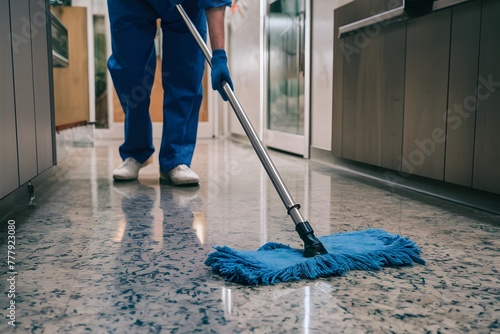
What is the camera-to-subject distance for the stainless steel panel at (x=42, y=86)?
1.54 m

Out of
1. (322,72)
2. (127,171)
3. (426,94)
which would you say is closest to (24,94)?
(127,171)

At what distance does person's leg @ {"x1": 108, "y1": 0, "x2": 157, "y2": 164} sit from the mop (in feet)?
3.04

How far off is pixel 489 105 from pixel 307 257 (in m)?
0.70

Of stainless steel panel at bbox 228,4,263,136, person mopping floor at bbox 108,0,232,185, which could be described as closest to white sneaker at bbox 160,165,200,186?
person mopping floor at bbox 108,0,232,185

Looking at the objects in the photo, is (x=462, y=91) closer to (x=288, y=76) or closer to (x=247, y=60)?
(x=288, y=76)

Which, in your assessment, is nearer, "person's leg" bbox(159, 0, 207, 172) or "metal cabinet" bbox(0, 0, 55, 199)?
"metal cabinet" bbox(0, 0, 55, 199)

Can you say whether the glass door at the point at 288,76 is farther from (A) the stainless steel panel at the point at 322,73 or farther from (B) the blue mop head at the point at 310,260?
(B) the blue mop head at the point at 310,260

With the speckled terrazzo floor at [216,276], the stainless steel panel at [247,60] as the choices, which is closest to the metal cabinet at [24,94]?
the speckled terrazzo floor at [216,276]

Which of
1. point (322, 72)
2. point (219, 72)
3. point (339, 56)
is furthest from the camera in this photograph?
point (322, 72)

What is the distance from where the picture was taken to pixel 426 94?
1.60m

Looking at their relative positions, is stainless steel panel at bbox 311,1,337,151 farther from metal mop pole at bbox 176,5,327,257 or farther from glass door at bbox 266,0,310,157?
metal mop pole at bbox 176,5,327,257

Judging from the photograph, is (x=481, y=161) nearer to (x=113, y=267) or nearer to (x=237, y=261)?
(x=237, y=261)

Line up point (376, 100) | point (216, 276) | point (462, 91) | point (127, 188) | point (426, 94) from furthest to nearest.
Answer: point (376, 100) → point (127, 188) → point (426, 94) → point (462, 91) → point (216, 276)

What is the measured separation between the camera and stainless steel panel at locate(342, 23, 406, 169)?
1.78 meters
